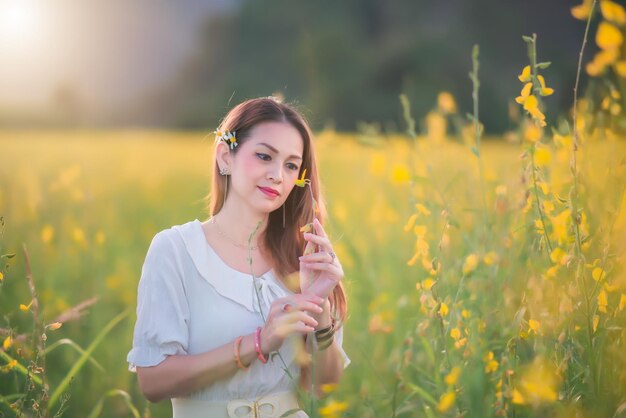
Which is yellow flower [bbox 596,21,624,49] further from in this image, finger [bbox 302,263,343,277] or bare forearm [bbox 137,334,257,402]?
bare forearm [bbox 137,334,257,402]

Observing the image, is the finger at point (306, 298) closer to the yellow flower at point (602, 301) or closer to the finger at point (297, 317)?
the finger at point (297, 317)

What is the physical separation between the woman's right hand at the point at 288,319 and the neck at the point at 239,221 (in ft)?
1.16

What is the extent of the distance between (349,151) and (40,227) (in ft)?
8.78

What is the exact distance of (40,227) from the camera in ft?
14.4

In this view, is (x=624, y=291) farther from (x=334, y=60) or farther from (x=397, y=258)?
(x=334, y=60)

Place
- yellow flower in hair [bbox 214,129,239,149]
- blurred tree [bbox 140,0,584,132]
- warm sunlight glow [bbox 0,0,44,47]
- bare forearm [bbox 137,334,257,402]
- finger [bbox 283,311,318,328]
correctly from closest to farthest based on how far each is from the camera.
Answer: finger [bbox 283,311,318,328] → bare forearm [bbox 137,334,257,402] → yellow flower in hair [bbox 214,129,239,149] → warm sunlight glow [bbox 0,0,44,47] → blurred tree [bbox 140,0,584,132]

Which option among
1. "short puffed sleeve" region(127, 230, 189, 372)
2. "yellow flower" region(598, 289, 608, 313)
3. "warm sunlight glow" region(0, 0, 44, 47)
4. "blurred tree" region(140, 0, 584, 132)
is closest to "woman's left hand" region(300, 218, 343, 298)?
"short puffed sleeve" region(127, 230, 189, 372)

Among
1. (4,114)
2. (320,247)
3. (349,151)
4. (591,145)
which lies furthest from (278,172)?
(4,114)

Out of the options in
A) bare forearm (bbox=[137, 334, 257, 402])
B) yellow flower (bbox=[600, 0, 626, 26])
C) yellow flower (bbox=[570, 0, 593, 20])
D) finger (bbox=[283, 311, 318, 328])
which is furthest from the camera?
bare forearm (bbox=[137, 334, 257, 402])

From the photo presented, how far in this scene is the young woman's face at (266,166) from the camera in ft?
6.04

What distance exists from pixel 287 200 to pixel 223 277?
14.7 inches

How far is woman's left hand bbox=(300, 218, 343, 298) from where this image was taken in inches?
64.9

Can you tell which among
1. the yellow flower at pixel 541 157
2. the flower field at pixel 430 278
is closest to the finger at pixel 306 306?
the flower field at pixel 430 278

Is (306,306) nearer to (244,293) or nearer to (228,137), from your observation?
(244,293)
